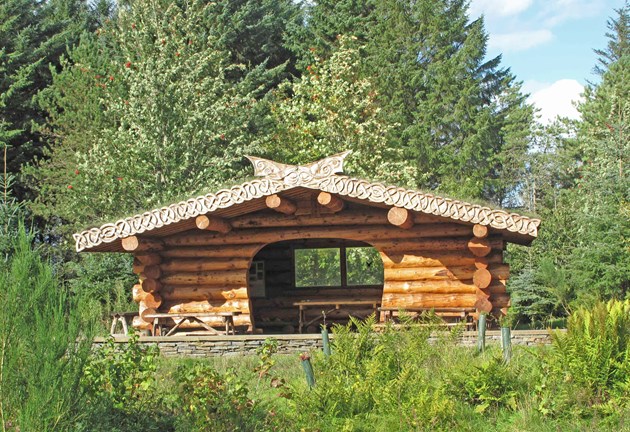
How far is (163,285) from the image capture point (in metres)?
17.0

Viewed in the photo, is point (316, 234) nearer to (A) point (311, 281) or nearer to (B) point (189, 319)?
(A) point (311, 281)

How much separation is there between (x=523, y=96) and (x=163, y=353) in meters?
28.0

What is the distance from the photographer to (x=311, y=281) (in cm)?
1884

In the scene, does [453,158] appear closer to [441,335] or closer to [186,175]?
[186,175]

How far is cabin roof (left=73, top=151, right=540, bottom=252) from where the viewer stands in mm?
14664

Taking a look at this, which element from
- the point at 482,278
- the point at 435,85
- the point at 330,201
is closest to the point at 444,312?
the point at 482,278

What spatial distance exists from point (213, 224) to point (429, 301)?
14.4 ft

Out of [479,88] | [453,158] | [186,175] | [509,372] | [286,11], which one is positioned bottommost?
[509,372]

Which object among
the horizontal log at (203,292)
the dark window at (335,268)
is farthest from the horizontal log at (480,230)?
the horizontal log at (203,292)

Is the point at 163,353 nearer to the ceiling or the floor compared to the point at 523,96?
nearer to the floor

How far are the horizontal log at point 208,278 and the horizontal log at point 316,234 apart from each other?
605 millimetres

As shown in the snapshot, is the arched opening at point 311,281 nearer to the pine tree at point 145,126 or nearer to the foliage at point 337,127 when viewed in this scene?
the pine tree at point 145,126

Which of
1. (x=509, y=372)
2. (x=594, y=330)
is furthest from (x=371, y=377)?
(x=594, y=330)

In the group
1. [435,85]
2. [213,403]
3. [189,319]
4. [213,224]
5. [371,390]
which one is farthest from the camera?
[435,85]
